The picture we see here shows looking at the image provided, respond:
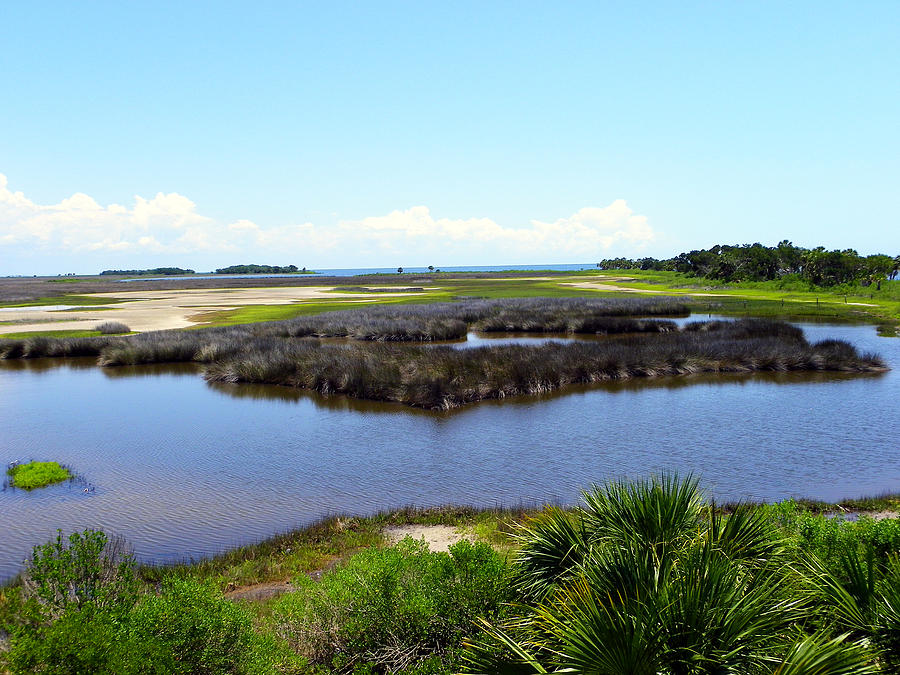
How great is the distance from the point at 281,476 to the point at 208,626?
394 inches

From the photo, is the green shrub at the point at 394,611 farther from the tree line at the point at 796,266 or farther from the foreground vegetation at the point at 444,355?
the tree line at the point at 796,266

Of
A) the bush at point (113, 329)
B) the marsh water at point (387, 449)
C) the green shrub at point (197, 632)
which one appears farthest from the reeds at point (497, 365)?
the bush at point (113, 329)

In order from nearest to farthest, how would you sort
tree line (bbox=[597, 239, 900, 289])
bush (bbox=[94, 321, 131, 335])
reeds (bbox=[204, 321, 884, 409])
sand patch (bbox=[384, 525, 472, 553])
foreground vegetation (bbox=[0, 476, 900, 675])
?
1. foreground vegetation (bbox=[0, 476, 900, 675])
2. sand patch (bbox=[384, 525, 472, 553])
3. reeds (bbox=[204, 321, 884, 409])
4. bush (bbox=[94, 321, 131, 335])
5. tree line (bbox=[597, 239, 900, 289])

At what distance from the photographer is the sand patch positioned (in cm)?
1034

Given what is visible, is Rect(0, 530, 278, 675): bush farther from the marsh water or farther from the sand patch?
the marsh water

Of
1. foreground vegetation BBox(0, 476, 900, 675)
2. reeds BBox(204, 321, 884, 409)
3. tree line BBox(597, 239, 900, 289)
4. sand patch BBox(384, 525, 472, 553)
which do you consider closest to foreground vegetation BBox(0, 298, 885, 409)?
reeds BBox(204, 321, 884, 409)

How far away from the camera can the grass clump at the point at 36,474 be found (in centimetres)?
1497

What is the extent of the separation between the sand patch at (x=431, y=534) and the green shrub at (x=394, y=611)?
334cm

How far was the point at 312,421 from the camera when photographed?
21141 millimetres

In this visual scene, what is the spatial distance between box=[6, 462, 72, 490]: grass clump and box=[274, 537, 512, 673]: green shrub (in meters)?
11.1

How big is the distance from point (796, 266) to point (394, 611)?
10798 cm

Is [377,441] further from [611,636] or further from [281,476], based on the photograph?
[611,636]

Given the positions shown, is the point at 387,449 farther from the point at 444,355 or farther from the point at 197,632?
the point at 197,632

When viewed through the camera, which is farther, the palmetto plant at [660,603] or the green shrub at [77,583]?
the green shrub at [77,583]
